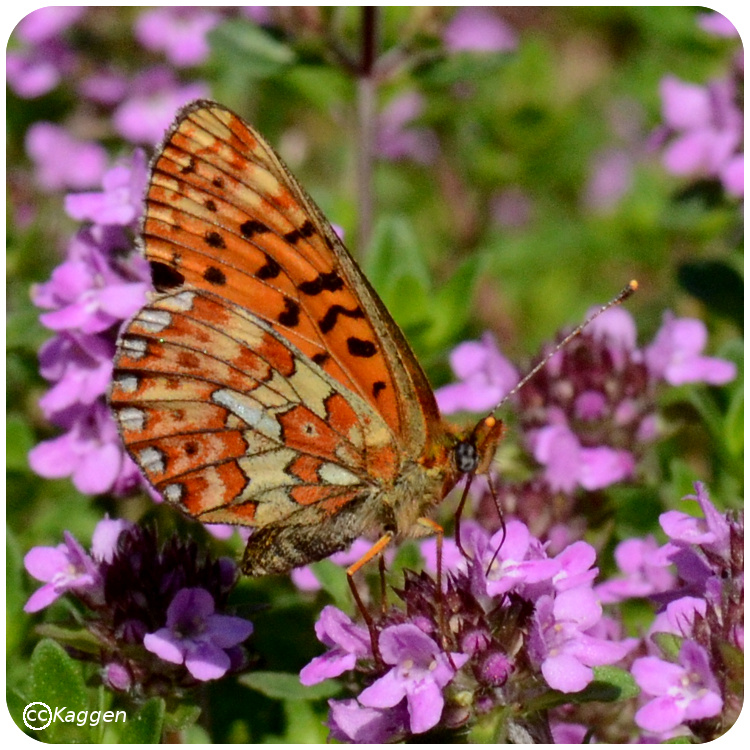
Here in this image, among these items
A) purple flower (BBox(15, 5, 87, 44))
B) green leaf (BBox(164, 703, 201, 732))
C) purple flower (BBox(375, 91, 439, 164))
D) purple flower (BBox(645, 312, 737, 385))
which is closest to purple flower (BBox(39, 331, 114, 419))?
green leaf (BBox(164, 703, 201, 732))

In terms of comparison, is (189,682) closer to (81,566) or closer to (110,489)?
(81,566)

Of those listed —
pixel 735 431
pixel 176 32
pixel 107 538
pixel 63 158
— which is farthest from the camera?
pixel 176 32

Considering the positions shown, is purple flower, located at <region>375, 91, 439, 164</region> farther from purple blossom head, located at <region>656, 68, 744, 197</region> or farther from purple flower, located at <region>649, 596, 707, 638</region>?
purple flower, located at <region>649, 596, 707, 638</region>

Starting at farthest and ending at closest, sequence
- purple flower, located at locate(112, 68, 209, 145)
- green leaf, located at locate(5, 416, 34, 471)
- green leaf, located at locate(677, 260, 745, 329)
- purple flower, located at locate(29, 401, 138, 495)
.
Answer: purple flower, located at locate(112, 68, 209, 145)
green leaf, located at locate(677, 260, 745, 329)
green leaf, located at locate(5, 416, 34, 471)
purple flower, located at locate(29, 401, 138, 495)

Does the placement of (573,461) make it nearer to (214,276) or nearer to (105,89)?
(214,276)

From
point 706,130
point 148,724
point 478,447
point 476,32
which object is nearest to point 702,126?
point 706,130

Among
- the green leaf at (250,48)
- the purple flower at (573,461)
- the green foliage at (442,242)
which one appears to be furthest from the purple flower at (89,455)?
the green leaf at (250,48)
